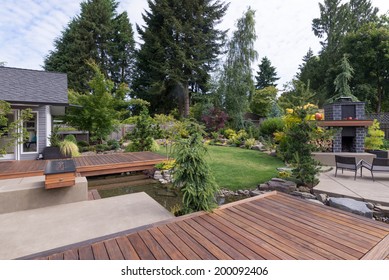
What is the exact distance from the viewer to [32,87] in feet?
26.3

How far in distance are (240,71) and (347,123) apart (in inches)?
364

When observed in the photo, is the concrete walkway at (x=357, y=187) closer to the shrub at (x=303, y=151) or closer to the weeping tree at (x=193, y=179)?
the shrub at (x=303, y=151)

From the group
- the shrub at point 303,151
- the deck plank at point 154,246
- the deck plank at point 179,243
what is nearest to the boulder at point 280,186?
the shrub at point 303,151

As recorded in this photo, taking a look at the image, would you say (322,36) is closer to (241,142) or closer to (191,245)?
(241,142)

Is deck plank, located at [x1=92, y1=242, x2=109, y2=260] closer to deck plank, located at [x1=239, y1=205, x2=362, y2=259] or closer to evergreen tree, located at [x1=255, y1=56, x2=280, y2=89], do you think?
deck plank, located at [x1=239, y1=205, x2=362, y2=259]

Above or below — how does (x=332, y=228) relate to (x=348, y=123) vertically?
below

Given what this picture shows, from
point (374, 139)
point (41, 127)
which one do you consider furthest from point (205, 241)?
point (374, 139)

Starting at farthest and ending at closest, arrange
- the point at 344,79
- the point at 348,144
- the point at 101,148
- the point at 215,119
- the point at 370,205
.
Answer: the point at 344,79
the point at 215,119
the point at 101,148
the point at 348,144
the point at 370,205

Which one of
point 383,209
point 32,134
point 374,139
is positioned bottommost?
point 383,209

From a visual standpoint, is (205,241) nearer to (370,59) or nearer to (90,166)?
(90,166)

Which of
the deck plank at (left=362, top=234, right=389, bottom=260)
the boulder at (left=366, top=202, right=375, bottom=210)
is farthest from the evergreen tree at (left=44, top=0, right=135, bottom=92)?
the deck plank at (left=362, top=234, right=389, bottom=260)

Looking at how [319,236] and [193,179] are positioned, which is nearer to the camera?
[319,236]

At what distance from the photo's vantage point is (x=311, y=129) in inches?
194
